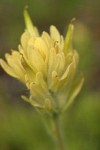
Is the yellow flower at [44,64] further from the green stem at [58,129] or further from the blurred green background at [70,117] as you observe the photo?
the blurred green background at [70,117]

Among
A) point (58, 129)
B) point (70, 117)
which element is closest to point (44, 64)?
point (58, 129)

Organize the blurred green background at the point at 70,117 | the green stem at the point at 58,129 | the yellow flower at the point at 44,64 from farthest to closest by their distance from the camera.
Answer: the blurred green background at the point at 70,117 → the green stem at the point at 58,129 → the yellow flower at the point at 44,64

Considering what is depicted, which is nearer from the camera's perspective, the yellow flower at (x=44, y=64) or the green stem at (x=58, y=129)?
the yellow flower at (x=44, y=64)

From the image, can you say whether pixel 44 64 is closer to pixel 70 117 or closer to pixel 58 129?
pixel 58 129

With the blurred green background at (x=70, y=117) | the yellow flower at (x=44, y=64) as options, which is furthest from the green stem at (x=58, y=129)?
the blurred green background at (x=70, y=117)

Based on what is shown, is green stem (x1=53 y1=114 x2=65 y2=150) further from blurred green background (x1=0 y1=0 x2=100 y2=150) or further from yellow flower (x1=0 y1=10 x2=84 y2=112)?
blurred green background (x1=0 y1=0 x2=100 y2=150)

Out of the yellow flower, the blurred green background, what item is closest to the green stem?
the yellow flower

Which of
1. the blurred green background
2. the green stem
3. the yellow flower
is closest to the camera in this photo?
the yellow flower

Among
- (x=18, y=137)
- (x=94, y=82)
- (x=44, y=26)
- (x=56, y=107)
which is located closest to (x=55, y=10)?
(x=44, y=26)
